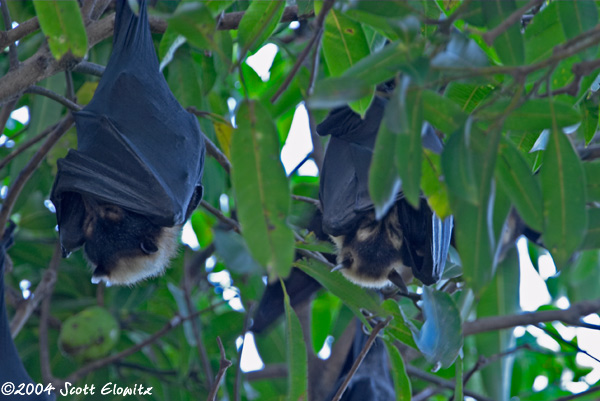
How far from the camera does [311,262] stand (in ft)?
9.19

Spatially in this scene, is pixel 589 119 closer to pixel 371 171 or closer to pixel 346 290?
pixel 346 290

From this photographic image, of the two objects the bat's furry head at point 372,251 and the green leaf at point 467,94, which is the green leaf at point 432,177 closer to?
the green leaf at point 467,94

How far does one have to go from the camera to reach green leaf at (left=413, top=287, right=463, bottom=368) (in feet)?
7.58

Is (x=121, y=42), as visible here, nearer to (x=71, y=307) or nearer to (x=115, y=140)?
(x=115, y=140)

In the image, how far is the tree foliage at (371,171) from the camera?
1.62 m

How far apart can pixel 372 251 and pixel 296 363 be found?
2.68ft

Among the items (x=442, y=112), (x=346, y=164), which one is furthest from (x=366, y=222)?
(x=442, y=112)

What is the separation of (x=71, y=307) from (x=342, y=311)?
1.63 metres

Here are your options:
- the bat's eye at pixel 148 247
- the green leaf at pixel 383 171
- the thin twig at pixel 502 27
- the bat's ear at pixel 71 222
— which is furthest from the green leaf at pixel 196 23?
the bat's eye at pixel 148 247

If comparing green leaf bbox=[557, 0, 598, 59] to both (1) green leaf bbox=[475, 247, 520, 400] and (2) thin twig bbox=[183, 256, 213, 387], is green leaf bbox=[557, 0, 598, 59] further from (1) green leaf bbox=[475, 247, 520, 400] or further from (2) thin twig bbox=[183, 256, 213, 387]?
(2) thin twig bbox=[183, 256, 213, 387]

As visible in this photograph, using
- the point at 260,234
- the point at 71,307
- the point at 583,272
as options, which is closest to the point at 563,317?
the point at 583,272

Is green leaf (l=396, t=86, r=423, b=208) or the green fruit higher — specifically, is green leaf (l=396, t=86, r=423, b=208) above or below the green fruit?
above

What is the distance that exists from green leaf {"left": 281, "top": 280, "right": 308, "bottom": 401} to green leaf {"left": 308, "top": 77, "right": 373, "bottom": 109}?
110 cm

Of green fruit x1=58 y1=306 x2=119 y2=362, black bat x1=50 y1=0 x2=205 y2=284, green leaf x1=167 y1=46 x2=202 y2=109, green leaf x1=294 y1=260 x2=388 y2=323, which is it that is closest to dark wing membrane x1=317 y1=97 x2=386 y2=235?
green leaf x1=294 y1=260 x2=388 y2=323
